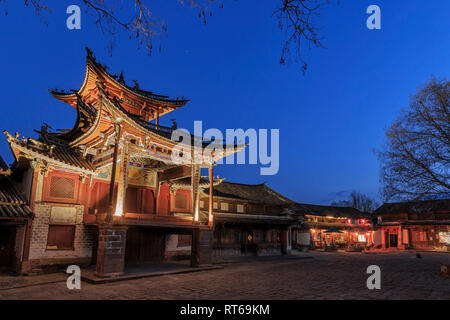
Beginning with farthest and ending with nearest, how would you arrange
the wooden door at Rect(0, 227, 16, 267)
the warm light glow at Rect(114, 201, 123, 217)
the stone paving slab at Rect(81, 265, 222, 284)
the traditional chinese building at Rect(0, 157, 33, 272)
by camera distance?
1. the wooden door at Rect(0, 227, 16, 267)
2. the warm light glow at Rect(114, 201, 123, 217)
3. the traditional chinese building at Rect(0, 157, 33, 272)
4. the stone paving slab at Rect(81, 265, 222, 284)

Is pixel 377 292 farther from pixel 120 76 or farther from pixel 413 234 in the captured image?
pixel 413 234

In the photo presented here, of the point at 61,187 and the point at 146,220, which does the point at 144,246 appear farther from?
the point at 61,187

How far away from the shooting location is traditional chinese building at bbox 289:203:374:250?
1326 inches

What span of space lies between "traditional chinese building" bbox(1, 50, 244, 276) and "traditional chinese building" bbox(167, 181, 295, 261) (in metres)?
5.86

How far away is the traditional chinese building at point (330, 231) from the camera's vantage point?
33.7 m

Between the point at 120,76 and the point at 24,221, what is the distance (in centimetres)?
963

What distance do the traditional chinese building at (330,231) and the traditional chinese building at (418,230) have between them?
238cm

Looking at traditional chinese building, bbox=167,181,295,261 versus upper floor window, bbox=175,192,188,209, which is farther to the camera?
traditional chinese building, bbox=167,181,295,261

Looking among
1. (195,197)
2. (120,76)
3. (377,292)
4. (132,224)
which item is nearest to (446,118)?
(377,292)

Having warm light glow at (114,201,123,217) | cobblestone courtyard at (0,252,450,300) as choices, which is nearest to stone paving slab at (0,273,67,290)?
cobblestone courtyard at (0,252,450,300)

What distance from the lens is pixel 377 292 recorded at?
8.89 meters

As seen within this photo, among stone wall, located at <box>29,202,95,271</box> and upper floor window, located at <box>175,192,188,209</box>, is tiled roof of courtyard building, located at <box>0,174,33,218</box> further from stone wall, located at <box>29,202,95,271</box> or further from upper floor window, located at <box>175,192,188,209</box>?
upper floor window, located at <box>175,192,188,209</box>

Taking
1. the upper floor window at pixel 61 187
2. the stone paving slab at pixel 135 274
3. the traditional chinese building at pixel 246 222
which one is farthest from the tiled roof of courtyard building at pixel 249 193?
the upper floor window at pixel 61 187
